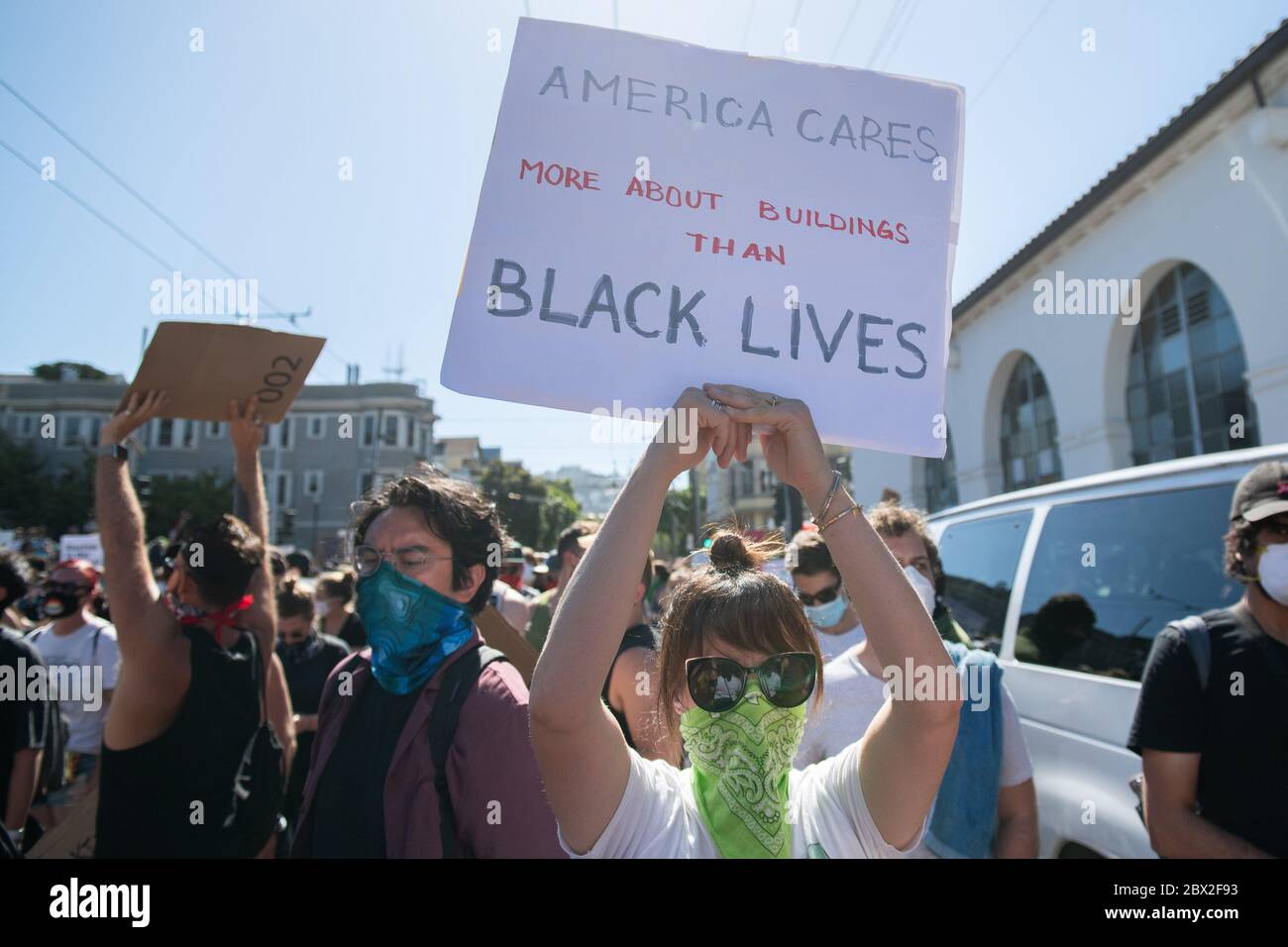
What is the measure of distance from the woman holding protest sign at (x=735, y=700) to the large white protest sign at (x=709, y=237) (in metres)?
0.17

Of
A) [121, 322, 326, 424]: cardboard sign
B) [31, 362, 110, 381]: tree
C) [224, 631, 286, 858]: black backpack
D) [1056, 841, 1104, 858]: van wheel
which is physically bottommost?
[1056, 841, 1104, 858]: van wheel

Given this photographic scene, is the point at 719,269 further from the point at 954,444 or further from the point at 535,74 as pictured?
the point at 954,444

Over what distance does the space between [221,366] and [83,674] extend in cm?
293

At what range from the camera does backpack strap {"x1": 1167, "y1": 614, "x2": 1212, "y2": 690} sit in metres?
2.03

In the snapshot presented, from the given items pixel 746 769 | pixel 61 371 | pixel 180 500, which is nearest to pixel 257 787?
pixel 746 769

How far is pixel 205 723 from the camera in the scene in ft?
7.95

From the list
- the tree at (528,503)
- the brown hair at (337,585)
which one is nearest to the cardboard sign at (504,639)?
the brown hair at (337,585)

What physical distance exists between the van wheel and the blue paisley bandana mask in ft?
8.05

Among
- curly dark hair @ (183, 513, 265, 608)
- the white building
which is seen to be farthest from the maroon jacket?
the white building

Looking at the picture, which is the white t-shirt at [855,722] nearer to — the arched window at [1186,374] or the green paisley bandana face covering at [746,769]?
the green paisley bandana face covering at [746,769]

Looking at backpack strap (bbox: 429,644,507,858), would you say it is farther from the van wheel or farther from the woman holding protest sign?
the van wheel

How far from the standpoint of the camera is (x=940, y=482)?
68.3 feet

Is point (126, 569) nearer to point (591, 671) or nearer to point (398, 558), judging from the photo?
point (398, 558)
